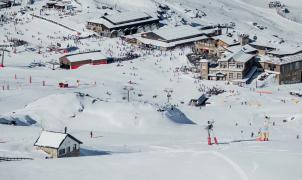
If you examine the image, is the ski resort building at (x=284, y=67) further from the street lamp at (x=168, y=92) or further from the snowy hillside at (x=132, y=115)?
the street lamp at (x=168, y=92)

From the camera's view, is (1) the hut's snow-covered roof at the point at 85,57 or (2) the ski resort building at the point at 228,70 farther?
(1) the hut's snow-covered roof at the point at 85,57

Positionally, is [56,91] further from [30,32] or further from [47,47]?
[30,32]

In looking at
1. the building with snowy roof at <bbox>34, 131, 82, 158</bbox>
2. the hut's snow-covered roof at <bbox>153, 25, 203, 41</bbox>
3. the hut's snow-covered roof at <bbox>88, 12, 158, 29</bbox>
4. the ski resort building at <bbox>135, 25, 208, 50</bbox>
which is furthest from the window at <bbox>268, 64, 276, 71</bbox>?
the building with snowy roof at <bbox>34, 131, 82, 158</bbox>

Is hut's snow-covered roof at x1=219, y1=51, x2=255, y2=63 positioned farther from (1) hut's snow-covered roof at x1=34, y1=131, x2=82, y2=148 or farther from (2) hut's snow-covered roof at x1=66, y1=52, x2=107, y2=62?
(1) hut's snow-covered roof at x1=34, y1=131, x2=82, y2=148

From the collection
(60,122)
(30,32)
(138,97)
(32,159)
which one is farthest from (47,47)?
(32,159)

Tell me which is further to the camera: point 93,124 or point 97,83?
point 97,83

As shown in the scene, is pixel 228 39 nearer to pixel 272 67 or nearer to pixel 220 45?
pixel 220 45

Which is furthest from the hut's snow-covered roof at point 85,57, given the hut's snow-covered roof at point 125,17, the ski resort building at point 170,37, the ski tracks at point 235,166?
the ski tracks at point 235,166

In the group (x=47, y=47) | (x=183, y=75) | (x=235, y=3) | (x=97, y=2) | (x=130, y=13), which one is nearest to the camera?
(x=183, y=75)
